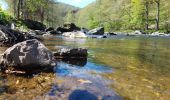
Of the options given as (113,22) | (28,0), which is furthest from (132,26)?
(28,0)

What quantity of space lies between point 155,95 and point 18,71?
16.6 feet

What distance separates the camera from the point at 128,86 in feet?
32.3

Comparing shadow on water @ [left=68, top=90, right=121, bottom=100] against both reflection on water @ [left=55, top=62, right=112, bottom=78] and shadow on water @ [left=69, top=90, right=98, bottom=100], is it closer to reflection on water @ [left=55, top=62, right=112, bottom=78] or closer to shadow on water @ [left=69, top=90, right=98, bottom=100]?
shadow on water @ [left=69, top=90, right=98, bottom=100]

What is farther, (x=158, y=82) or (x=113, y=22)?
(x=113, y=22)

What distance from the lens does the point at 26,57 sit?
37.6 feet

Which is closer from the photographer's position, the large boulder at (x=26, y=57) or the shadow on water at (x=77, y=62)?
the large boulder at (x=26, y=57)

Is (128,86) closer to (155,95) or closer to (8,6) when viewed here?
(155,95)

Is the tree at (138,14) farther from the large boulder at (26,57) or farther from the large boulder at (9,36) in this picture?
the large boulder at (26,57)

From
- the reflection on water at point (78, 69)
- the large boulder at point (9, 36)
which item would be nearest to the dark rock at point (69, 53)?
the reflection on water at point (78, 69)

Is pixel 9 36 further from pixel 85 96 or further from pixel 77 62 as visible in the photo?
pixel 85 96

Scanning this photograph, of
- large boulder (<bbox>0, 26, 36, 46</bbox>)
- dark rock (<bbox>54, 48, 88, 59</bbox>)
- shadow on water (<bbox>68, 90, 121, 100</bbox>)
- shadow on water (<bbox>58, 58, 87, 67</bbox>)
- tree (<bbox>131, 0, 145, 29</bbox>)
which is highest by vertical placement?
tree (<bbox>131, 0, 145, 29</bbox>)

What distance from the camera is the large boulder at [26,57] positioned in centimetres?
1128

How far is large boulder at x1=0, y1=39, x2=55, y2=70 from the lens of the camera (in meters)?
11.3

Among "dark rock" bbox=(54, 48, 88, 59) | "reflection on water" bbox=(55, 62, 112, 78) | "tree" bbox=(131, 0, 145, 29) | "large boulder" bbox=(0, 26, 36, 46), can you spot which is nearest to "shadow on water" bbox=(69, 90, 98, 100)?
"reflection on water" bbox=(55, 62, 112, 78)
